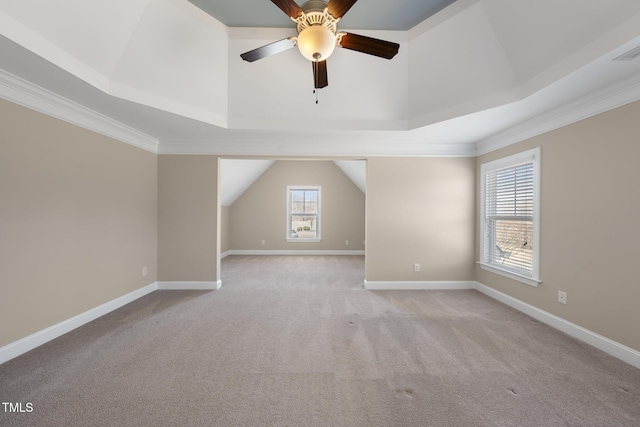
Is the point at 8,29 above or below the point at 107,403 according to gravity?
above

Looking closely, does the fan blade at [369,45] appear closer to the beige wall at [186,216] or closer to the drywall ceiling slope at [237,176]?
the beige wall at [186,216]

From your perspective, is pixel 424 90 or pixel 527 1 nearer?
pixel 527 1

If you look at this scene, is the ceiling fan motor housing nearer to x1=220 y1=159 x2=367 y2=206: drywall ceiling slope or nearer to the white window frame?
x1=220 y1=159 x2=367 y2=206: drywall ceiling slope

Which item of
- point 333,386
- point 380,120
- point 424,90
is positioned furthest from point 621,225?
point 333,386

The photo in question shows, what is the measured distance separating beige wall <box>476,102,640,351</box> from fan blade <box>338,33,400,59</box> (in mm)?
1995

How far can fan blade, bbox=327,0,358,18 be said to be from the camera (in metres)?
1.60

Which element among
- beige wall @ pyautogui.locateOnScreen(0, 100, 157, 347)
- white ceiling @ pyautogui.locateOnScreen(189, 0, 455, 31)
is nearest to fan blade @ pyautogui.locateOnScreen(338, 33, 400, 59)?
white ceiling @ pyautogui.locateOnScreen(189, 0, 455, 31)

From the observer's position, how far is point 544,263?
2.74m

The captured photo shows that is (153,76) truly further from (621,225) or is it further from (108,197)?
(621,225)

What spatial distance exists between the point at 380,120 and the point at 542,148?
5.91 ft

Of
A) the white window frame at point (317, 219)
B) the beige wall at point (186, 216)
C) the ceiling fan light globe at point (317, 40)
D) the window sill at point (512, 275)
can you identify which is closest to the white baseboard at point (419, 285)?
the window sill at point (512, 275)

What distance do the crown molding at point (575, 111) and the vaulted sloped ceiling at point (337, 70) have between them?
12mm

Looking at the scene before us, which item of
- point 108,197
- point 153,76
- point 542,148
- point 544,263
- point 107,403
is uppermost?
point 153,76

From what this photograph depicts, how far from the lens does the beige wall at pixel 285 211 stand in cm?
725
